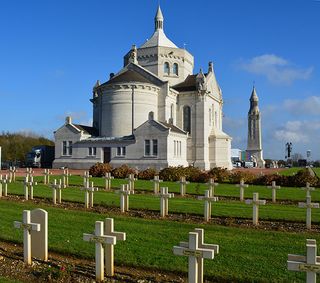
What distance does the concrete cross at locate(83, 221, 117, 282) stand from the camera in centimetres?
728

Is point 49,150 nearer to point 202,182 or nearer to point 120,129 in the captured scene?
point 120,129

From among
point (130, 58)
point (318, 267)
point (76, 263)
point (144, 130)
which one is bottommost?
point (76, 263)

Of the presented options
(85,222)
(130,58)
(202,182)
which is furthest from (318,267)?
(130,58)

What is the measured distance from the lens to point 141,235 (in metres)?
10.9

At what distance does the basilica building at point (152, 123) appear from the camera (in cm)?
4628

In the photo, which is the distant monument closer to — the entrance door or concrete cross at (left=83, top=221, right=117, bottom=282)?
the entrance door

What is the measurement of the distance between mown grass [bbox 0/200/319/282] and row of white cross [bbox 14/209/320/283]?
887 millimetres

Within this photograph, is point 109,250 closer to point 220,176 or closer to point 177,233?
point 177,233

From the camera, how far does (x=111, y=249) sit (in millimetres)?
7688

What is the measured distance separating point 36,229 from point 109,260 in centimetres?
178

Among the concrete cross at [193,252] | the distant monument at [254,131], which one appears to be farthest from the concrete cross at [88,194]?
the distant monument at [254,131]

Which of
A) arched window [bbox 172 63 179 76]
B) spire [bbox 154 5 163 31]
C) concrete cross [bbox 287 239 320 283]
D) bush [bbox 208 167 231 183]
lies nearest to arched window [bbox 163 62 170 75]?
arched window [bbox 172 63 179 76]

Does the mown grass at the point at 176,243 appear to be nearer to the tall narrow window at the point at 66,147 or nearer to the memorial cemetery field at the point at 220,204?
the memorial cemetery field at the point at 220,204

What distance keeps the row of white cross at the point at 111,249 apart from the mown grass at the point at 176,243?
0.89 meters
